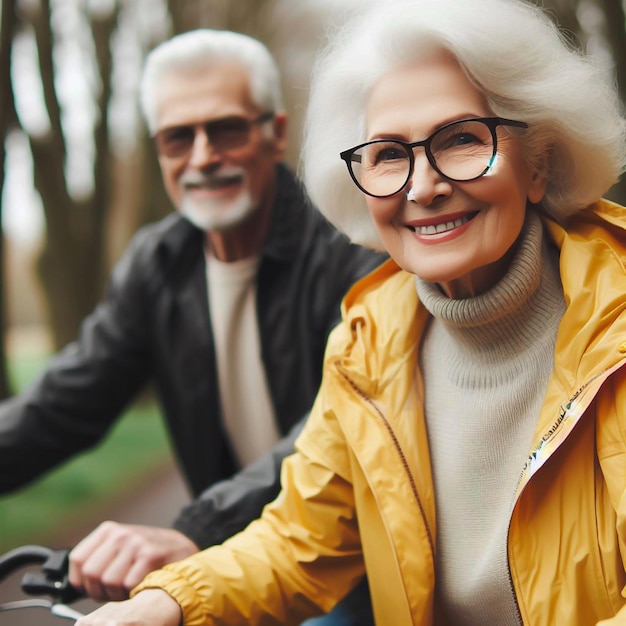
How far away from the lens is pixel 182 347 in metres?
3.24

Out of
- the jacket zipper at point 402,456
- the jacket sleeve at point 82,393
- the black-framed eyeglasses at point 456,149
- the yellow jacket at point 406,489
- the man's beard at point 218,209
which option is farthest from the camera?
the man's beard at point 218,209

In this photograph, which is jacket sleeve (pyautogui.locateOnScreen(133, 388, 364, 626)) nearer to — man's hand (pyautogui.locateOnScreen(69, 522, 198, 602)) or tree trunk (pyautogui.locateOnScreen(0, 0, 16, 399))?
man's hand (pyautogui.locateOnScreen(69, 522, 198, 602))

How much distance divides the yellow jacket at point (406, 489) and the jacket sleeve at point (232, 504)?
0.18m

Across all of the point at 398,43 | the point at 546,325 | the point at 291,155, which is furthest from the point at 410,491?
the point at 291,155

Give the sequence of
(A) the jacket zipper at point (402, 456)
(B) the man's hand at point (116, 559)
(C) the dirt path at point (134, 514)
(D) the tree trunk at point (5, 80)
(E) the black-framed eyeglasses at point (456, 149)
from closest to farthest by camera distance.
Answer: (E) the black-framed eyeglasses at point (456, 149) → (A) the jacket zipper at point (402, 456) → (B) the man's hand at point (116, 559) → (D) the tree trunk at point (5, 80) → (C) the dirt path at point (134, 514)

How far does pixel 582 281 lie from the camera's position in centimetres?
170

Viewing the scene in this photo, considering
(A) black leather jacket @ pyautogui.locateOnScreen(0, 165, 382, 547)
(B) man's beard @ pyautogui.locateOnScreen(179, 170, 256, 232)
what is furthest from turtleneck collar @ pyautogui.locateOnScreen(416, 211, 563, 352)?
(B) man's beard @ pyautogui.locateOnScreen(179, 170, 256, 232)

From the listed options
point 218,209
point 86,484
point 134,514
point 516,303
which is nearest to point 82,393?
point 218,209

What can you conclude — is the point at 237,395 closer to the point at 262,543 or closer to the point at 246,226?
the point at 246,226

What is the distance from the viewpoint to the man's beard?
3.13 metres

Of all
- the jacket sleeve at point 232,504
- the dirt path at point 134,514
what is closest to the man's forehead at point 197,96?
the jacket sleeve at point 232,504

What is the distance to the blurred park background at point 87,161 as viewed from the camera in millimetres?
5805

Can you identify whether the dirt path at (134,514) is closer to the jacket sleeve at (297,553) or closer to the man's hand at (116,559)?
the man's hand at (116,559)

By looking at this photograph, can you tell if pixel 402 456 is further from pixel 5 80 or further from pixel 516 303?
pixel 5 80
